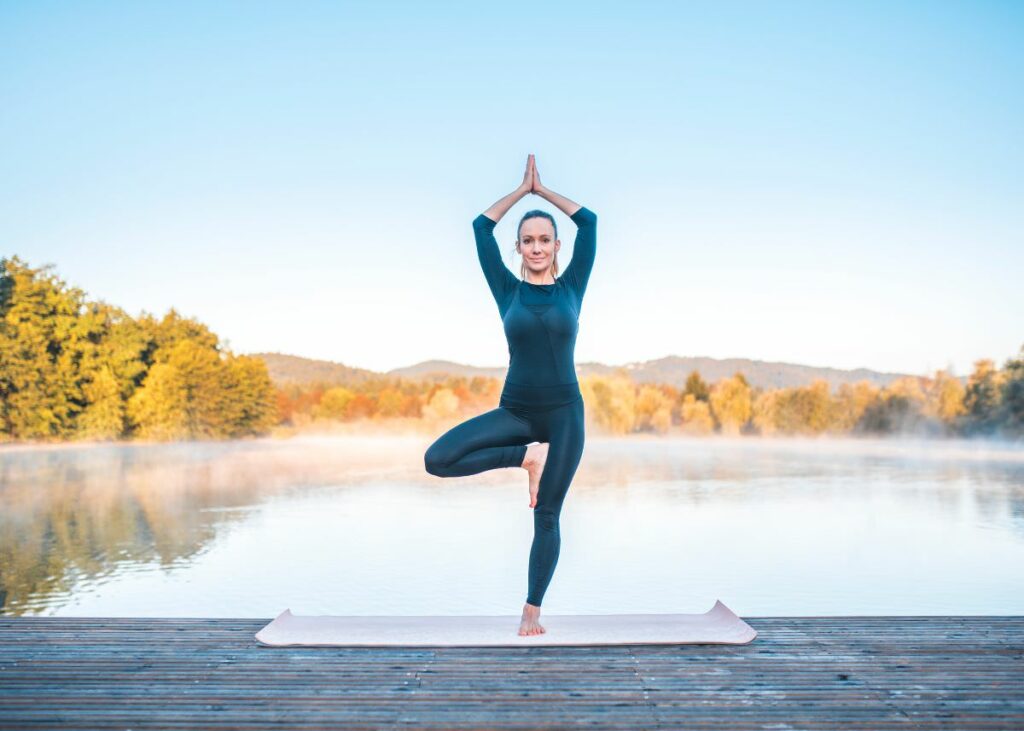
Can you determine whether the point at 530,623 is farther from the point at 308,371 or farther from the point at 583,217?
the point at 308,371

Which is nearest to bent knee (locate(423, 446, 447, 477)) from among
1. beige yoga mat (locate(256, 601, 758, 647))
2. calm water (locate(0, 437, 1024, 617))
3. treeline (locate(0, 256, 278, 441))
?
beige yoga mat (locate(256, 601, 758, 647))

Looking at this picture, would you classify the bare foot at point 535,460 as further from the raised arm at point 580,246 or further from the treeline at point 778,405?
the treeline at point 778,405

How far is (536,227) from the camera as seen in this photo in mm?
3182

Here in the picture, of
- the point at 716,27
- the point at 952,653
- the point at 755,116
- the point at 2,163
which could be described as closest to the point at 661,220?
the point at 755,116

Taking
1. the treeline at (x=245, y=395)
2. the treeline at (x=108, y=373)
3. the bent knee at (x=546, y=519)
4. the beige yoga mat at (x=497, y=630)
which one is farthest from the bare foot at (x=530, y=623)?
the treeline at (x=108, y=373)

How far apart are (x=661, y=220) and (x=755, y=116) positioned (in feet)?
9.51

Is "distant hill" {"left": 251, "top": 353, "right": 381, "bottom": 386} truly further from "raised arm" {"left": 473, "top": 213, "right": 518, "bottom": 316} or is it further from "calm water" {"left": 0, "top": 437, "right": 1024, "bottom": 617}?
"raised arm" {"left": 473, "top": 213, "right": 518, "bottom": 316}

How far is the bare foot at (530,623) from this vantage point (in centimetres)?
296

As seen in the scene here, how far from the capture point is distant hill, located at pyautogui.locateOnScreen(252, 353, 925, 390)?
88.8 ft

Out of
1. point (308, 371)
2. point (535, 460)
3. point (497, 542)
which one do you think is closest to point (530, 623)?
point (535, 460)

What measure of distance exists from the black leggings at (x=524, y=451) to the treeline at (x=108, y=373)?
23192 mm

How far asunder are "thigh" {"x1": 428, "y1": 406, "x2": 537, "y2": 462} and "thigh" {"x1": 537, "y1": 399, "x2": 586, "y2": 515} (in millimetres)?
96

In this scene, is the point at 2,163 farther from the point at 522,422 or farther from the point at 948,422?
the point at 948,422

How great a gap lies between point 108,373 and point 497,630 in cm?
2426
